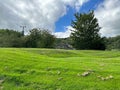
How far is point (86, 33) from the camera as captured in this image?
3228 inches

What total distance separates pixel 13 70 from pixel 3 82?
2.26 metres

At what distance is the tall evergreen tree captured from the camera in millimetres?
78312

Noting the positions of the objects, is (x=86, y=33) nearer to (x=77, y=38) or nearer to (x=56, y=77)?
(x=77, y=38)

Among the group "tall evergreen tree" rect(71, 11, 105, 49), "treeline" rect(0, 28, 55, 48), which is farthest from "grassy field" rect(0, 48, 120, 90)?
"treeline" rect(0, 28, 55, 48)

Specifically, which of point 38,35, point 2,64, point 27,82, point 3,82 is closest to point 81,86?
point 27,82

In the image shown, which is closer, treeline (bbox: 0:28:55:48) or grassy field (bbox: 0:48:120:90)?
grassy field (bbox: 0:48:120:90)

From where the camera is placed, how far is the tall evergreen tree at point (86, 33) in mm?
78312

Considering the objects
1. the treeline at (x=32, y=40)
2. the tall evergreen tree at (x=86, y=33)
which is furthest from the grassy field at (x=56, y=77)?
the treeline at (x=32, y=40)

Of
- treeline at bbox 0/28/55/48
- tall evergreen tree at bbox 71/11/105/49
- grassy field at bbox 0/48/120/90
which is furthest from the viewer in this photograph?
treeline at bbox 0/28/55/48

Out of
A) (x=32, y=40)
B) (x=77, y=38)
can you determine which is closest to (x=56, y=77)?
(x=77, y=38)

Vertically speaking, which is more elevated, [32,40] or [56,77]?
[32,40]

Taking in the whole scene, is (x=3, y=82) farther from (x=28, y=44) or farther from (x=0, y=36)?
(x=0, y=36)

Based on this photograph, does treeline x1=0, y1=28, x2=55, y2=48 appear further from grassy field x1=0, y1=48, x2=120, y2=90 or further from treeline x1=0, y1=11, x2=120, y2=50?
grassy field x1=0, y1=48, x2=120, y2=90

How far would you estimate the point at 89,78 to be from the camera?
665 inches
